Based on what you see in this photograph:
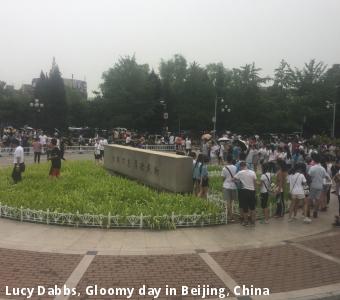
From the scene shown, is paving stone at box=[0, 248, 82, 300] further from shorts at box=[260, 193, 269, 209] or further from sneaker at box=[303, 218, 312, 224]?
sneaker at box=[303, 218, 312, 224]

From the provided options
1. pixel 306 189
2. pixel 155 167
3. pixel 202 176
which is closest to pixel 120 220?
pixel 202 176

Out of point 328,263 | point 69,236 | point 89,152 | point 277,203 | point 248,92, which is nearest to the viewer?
point 328,263

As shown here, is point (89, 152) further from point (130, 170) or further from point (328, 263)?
point (328, 263)

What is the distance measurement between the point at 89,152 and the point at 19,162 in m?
19.4

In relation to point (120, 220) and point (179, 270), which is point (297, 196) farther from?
point (179, 270)

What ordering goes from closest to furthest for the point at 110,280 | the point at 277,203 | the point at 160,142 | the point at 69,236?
the point at 110,280, the point at 69,236, the point at 277,203, the point at 160,142

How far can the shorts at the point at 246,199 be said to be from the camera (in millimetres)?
12234

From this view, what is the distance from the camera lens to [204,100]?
182 feet

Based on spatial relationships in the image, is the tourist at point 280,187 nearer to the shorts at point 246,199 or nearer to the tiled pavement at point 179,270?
the shorts at point 246,199

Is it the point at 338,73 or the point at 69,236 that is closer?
the point at 69,236

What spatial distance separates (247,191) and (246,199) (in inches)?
9.3

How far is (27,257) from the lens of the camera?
927 cm

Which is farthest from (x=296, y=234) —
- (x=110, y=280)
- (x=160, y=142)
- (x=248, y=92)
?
(x=248, y=92)

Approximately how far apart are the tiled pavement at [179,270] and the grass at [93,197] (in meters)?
3.00
